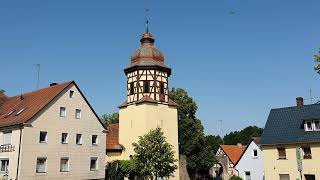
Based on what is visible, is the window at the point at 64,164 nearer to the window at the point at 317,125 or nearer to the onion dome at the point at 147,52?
the onion dome at the point at 147,52

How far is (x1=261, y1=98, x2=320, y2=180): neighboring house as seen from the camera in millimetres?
36969

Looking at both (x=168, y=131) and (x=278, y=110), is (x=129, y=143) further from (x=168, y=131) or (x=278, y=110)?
(x=278, y=110)

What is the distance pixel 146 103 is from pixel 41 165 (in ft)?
47.5

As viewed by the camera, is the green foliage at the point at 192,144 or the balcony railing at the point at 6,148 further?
the green foliage at the point at 192,144

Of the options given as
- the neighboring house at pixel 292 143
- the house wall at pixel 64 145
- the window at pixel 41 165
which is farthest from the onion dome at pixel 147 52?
the window at pixel 41 165

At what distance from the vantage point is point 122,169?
4175cm

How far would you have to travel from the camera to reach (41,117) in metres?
35.8

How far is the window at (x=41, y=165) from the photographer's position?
35062 millimetres

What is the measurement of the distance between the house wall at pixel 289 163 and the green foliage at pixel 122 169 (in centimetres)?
1417

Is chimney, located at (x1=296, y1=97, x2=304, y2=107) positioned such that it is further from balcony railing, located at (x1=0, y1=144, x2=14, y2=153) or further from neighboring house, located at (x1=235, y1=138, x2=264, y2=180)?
balcony railing, located at (x1=0, y1=144, x2=14, y2=153)

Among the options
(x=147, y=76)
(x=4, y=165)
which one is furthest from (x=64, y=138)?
(x=147, y=76)

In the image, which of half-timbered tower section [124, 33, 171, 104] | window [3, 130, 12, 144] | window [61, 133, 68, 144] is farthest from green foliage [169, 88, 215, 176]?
window [3, 130, 12, 144]

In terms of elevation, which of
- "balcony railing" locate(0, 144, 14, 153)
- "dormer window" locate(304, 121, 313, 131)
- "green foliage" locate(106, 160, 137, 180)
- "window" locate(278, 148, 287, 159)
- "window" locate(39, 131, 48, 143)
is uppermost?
"dormer window" locate(304, 121, 313, 131)

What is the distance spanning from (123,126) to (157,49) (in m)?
10.7
